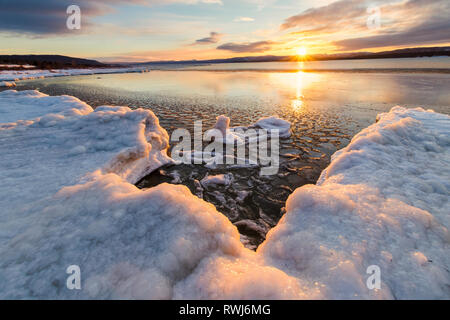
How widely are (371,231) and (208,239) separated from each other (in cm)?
257

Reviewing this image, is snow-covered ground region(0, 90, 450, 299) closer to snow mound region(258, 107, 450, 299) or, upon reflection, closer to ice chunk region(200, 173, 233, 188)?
snow mound region(258, 107, 450, 299)

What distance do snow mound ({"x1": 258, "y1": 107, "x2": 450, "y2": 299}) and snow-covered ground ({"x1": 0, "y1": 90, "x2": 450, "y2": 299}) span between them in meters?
0.02

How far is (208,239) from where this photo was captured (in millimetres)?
2896

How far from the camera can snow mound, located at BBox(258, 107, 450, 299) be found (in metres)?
2.49

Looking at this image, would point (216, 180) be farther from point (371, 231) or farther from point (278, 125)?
point (278, 125)

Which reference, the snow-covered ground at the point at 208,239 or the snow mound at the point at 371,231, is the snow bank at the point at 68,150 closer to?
the snow-covered ground at the point at 208,239

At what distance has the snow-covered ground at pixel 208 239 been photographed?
2344mm

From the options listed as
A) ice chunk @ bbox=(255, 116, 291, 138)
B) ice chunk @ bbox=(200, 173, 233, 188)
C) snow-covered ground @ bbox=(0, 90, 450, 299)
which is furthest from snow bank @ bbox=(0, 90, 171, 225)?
ice chunk @ bbox=(255, 116, 291, 138)

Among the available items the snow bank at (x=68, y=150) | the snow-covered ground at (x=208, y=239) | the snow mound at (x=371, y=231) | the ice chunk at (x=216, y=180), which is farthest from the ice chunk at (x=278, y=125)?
the snow bank at (x=68, y=150)

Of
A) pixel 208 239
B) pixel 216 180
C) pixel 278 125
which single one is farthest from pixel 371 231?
pixel 278 125

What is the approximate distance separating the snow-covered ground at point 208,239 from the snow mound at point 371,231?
17mm

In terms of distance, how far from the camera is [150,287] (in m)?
2.23
